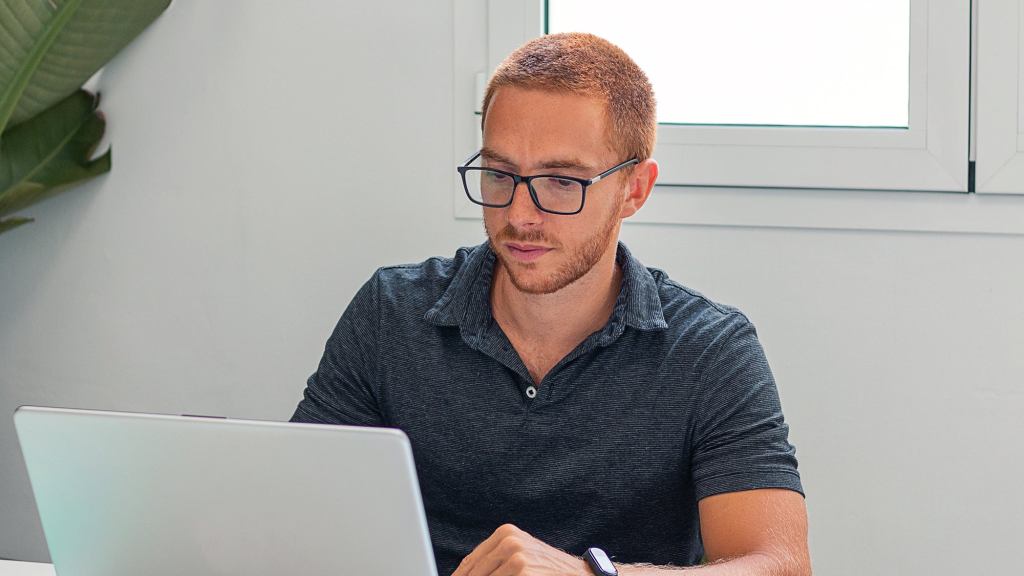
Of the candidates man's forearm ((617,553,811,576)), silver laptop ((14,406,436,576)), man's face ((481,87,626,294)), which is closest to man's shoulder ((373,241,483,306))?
man's face ((481,87,626,294))

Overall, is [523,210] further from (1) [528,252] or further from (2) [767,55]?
(2) [767,55]

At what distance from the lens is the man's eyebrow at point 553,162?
1.45 meters

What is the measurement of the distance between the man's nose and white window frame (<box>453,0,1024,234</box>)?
0.61 meters

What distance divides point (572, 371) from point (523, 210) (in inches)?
9.0

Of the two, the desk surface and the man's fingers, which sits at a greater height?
the man's fingers

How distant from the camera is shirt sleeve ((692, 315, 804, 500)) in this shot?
1372mm

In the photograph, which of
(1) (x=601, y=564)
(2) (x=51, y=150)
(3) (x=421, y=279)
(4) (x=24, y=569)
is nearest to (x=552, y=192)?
(3) (x=421, y=279)

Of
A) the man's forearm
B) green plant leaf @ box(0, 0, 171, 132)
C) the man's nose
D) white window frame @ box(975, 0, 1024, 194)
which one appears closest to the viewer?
the man's forearm

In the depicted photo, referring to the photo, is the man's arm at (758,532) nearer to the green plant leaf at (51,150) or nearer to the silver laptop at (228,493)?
the silver laptop at (228,493)

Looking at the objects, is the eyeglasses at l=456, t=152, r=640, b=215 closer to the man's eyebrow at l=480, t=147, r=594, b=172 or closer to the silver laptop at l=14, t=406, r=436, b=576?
the man's eyebrow at l=480, t=147, r=594, b=172

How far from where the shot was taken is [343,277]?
2.20 metres

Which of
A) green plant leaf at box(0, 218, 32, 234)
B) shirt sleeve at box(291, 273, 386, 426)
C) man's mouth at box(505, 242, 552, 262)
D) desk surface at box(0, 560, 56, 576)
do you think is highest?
man's mouth at box(505, 242, 552, 262)

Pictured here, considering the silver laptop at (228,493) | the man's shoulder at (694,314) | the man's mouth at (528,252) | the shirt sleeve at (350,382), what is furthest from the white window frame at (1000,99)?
the silver laptop at (228,493)

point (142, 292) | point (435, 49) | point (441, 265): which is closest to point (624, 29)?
point (435, 49)
